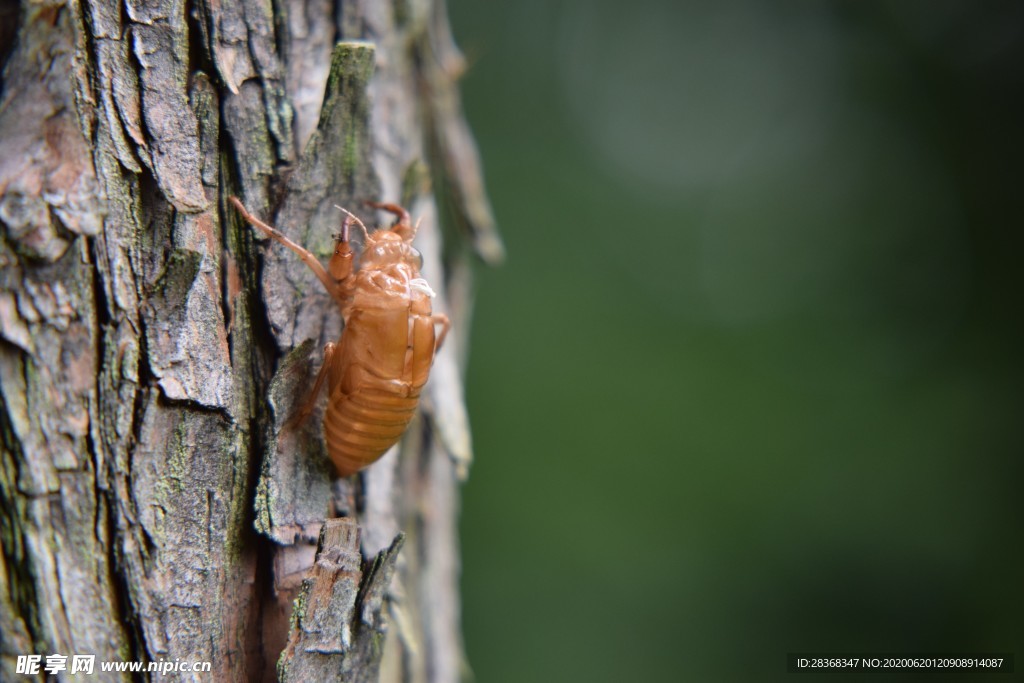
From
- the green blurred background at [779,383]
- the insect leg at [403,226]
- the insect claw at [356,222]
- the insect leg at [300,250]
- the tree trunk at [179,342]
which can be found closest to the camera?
the tree trunk at [179,342]

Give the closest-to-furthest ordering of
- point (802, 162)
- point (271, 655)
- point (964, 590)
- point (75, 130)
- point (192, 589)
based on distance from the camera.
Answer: point (75, 130) < point (192, 589) < point (271, 655) < point (964, 590) < point (802, 162)

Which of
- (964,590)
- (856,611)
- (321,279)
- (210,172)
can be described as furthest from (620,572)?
(210,172)

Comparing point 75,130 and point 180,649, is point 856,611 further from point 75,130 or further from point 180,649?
point 75,130

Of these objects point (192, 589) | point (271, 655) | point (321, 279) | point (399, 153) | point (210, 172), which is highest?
point (399, 153)

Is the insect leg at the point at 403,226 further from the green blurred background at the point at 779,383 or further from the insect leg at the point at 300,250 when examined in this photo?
the green blurred background at the point at 779,383

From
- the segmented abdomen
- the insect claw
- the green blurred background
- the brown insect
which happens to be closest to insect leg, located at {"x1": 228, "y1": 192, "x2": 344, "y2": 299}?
the brown insect

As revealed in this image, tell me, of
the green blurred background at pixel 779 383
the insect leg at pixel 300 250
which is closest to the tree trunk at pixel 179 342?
the insect leg at pixel 300 250

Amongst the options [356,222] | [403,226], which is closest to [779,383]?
[403,226]
